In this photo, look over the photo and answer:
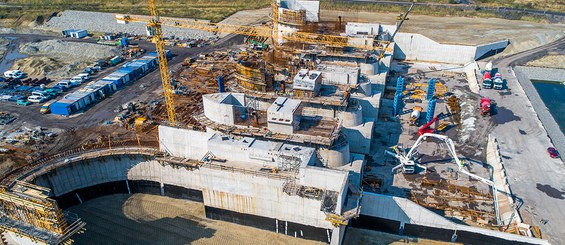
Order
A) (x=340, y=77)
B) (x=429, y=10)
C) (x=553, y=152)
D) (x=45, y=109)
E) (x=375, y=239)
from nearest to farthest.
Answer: (x=375, y=239), (x=553, y=152), (x=340, y=77), (x=45, y=109), (x=429, y=10)

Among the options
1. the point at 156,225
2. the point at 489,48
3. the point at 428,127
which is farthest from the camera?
the point at 489,48

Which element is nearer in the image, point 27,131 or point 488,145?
point 488,145

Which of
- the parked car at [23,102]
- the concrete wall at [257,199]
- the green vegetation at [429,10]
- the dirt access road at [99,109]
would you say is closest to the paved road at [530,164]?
the concrete wall at [257,199]

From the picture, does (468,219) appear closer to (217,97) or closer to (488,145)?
(488,145)

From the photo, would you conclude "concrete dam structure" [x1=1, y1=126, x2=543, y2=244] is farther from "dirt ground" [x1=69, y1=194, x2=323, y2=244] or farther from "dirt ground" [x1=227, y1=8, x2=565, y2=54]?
"dirt ground" [x1=227, y1=8, x2=565, y2=54]

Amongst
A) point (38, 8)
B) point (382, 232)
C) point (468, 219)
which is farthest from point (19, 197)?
point (38, 8)

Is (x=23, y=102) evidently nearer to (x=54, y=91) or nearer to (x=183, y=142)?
(x=54, y=91)

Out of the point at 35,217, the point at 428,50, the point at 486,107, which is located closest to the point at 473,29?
the point at 428,50

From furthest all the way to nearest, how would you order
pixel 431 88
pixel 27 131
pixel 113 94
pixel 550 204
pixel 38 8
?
pixel 38 8 < pixel 113 94 < pixel 431 88 < pixel 27 131 < pixel 550 204
